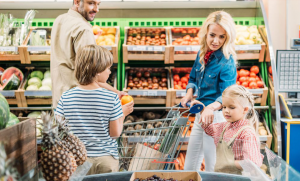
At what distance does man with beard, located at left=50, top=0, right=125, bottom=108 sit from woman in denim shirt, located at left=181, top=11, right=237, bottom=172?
0.73m

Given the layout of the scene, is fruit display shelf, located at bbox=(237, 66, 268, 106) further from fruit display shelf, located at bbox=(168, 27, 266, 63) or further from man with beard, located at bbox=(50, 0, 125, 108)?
man with beard, located at bbox=(50, 0, 125, 108)

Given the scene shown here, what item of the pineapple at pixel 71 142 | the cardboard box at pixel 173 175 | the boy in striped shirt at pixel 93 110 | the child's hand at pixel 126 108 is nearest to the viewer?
the pineapple at pixel 71 142

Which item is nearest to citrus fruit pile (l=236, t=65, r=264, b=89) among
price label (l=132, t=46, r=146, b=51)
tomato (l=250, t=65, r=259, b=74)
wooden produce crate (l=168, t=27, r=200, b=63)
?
tomato (l=250, t=65, r=259, b=74)

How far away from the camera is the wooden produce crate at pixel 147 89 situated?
3850 millimetres

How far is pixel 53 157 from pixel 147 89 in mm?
2720

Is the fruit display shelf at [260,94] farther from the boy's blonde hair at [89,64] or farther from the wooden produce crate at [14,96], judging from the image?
the wooden produce crate at [14,96]

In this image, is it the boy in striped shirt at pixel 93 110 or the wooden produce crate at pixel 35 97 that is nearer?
the boy in striped shirt at pixel 93 110

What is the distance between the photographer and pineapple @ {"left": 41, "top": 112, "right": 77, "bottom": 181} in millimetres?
1237

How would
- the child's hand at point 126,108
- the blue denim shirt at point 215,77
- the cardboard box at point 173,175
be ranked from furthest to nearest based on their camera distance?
the blue denim shirt at point 215,77, the child's hand at point 126,108, the cardboard box at point 173,175

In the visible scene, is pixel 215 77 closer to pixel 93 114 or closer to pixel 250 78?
pixel 93 114

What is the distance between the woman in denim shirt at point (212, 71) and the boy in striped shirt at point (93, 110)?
0.80 m

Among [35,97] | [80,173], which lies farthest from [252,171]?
[35,97]

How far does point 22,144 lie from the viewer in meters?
1.22

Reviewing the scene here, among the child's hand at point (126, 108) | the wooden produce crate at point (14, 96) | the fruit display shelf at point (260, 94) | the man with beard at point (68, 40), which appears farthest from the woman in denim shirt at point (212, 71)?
the wooden produce crate at point (14, 96)
